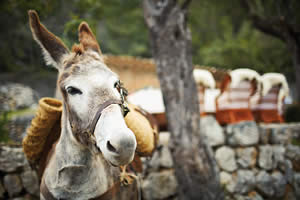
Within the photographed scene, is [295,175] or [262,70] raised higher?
[262,70]

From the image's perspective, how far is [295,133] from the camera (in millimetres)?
3910

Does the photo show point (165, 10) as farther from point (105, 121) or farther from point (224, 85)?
point (105, 121)

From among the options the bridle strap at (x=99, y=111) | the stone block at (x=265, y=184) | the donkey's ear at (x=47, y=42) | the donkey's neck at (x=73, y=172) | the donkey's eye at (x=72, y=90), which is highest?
the donkey's ear at (x=47, y=42)

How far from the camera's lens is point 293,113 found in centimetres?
557

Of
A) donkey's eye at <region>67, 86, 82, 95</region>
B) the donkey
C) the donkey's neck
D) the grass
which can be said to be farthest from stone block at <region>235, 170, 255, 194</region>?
the grass

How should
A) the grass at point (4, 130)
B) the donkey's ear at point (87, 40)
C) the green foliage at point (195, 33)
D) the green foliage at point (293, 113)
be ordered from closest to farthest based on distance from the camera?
the donkey's ear at point (87, 40) < the green foliage at point (195, 33) < the grass at point (4, 130) < the green foliage at point (293, 113)

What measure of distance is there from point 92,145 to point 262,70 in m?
4.11

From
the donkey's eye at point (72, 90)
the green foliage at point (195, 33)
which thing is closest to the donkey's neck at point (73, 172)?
the donkey's eye at point (72, 90)

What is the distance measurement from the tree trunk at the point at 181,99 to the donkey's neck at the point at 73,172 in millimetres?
1733

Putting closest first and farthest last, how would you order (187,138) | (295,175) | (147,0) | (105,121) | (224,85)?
(105,121) → (187,138) → (147,0) → (295,175) → (224,85)

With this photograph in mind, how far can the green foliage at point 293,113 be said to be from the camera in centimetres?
548

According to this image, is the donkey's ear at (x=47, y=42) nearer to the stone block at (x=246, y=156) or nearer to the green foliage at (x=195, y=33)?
the green foliage at (x=195, y=33)

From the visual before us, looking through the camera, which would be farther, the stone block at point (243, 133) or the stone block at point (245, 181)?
the stone block at point (243, 133)

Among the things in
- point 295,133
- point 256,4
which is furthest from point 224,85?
point 256,4
